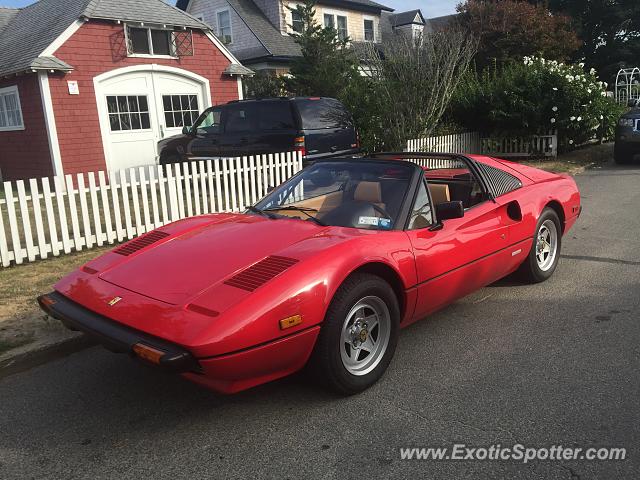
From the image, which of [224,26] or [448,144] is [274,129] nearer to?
[448,144]

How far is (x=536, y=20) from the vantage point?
22125mm

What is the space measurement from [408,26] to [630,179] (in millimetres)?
22538

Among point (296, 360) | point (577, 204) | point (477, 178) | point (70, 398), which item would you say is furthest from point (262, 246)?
point (577, 204)

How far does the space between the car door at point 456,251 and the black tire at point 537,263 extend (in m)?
0.57

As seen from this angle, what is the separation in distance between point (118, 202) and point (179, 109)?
9.23 metres

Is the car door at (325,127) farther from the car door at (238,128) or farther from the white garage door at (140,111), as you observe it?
the white garage door at (140,111)

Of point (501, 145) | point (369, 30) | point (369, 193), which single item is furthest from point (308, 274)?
point (369, 30)

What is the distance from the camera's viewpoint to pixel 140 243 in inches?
149

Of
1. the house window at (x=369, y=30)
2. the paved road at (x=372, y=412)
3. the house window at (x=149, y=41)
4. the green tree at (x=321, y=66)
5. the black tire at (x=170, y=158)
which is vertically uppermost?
the house window at (x=369, y=30)

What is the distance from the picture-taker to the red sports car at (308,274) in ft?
8.95

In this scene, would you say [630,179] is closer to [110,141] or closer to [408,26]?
[110,141]

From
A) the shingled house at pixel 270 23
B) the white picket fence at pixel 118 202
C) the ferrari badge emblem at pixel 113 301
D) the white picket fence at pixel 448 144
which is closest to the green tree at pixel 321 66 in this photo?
the white picket fence at pixel 448 144

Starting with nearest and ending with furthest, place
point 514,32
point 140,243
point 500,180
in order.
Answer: point 140,243 < point 500,180 < point 514,32

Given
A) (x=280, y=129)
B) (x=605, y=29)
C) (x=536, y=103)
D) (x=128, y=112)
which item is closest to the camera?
(x=280, y=129)
